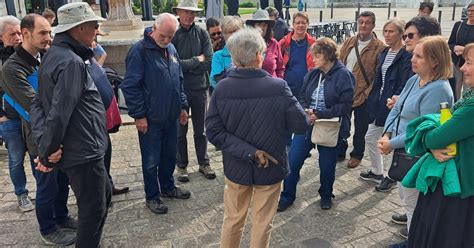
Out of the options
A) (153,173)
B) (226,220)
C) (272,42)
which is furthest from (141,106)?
(272,42)

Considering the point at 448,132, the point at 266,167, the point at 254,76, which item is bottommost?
the point at 266,167

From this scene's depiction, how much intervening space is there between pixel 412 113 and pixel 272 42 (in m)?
2.29

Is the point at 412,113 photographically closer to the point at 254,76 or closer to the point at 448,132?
the point at 448,132

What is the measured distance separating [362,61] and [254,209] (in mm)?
2724

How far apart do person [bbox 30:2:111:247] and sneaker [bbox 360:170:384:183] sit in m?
3.11

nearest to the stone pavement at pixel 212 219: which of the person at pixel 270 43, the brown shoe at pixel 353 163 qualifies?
the brown shoe at pixel 353 163

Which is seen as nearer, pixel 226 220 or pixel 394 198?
pixel 226 220

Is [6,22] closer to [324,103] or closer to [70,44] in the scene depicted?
[70,44]

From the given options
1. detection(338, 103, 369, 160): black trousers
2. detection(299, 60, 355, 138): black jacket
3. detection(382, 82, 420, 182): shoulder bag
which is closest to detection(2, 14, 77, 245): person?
detection(299, 60, 355, 138): black jacket

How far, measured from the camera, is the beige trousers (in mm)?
2906

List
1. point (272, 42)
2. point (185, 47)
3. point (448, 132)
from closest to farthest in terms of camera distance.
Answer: point (448, 132)
point (185, 47)
point (272, 42)

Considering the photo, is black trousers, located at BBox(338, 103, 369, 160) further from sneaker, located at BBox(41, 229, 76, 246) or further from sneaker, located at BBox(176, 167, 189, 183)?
sneaker, located at BBox(41, 229, 76, 246)

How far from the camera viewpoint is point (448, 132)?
7.54 ft

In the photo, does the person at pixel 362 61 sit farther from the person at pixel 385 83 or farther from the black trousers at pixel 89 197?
the black trousers at pixel 89 197
